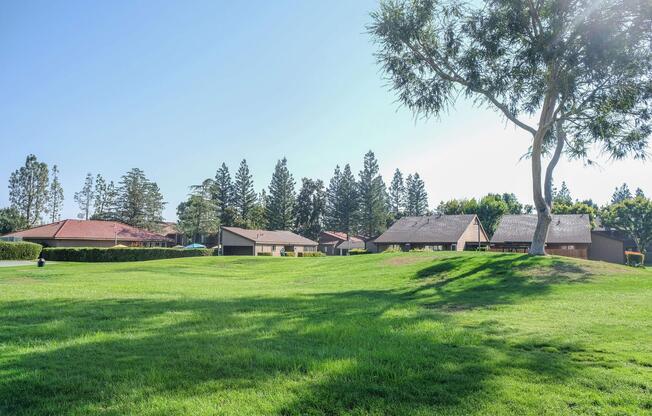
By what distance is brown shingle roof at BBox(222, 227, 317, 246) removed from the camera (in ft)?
204

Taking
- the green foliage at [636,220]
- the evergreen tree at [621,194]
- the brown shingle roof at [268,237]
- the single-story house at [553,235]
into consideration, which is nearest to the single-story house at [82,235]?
the brown shingle roof at [268,237]

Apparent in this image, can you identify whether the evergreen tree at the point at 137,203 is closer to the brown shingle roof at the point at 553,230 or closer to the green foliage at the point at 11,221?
the green foliage at the point at 11,221

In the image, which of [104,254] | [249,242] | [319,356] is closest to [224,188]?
[249,242]

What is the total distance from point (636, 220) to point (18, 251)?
74223 mm

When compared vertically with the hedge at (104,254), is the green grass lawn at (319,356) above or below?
below

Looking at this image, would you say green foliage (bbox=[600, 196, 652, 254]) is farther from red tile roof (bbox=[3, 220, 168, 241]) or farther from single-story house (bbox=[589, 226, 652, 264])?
red tile roof (bbox=[3, 220, 168, 241])

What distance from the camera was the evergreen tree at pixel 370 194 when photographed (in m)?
85.8

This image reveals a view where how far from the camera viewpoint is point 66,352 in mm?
5383

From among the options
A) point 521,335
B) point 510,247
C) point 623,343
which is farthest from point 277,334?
point 510,247

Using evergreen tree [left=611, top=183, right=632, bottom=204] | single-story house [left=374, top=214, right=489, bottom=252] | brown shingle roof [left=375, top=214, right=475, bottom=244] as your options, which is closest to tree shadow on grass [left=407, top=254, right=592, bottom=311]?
single-story house [left=374, top=214, right=489, bottom=252]

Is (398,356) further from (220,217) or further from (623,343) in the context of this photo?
(220,217)

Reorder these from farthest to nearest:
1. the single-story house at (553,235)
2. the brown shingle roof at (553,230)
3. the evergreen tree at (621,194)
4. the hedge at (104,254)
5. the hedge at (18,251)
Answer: the evergreen tree at (621,194), the brown shingle roof at (553,230), the single-story house at (553,235), the hedge at (104,254), the hedge at (18,251)

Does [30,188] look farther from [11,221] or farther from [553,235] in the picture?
[553,235]

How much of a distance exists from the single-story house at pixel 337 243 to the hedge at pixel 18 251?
4991 centimetres
